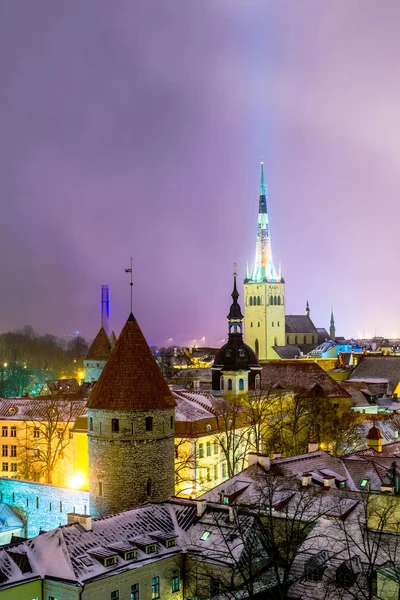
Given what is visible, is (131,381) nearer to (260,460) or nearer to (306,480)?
(260,460)

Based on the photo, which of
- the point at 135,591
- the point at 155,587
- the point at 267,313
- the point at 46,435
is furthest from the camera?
the point at 267,313

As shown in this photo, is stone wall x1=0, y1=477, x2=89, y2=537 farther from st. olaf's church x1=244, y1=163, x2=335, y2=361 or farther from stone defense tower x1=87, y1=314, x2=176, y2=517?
st. olaf's church x1=244, y1=163, x2=335, y2=361

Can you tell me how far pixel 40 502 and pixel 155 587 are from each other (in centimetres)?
1212

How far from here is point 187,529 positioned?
32.1m

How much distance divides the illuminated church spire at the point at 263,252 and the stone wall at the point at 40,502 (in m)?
121

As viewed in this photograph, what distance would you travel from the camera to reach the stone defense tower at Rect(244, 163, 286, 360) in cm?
15788

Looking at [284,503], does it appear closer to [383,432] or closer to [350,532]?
[350,532]

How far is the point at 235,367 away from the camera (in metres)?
67.4

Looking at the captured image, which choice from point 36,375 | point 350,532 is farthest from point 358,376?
point 350,532

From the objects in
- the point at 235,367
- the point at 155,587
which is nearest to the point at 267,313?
the point at 235,367

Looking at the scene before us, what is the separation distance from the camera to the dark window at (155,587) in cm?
2967

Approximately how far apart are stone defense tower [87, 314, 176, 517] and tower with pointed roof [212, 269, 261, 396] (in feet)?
94.3

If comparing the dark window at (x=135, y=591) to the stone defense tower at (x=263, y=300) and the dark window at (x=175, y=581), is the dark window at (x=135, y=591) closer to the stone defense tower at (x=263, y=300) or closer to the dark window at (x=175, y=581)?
the dark window at (x=175, y=581)

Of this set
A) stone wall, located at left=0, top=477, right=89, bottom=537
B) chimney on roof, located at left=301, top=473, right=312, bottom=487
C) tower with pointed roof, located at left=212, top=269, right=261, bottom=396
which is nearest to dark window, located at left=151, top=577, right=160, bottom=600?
chimney on roof, located at left=301, top=473, right=312, bottom=487
